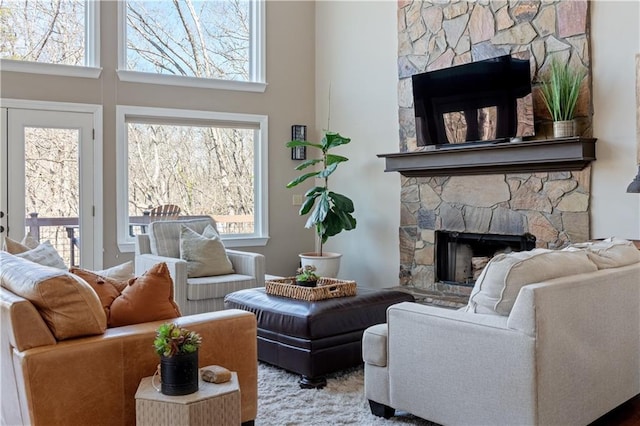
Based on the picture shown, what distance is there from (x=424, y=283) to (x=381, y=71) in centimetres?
215

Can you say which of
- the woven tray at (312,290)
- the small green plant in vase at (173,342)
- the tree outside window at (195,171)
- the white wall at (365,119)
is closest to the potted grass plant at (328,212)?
the white wall at (365,119)

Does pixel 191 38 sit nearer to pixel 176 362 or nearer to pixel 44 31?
pixel 44 31

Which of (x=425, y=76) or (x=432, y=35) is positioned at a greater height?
(x=432, y=35)

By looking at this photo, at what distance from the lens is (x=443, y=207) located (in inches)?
206

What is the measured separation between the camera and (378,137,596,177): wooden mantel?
414cm

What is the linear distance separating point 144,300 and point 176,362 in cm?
43

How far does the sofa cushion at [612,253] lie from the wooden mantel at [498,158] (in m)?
1.34

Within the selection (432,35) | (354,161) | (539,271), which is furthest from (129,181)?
(539,271)

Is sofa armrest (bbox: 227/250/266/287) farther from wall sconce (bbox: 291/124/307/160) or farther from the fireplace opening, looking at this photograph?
wall sconce (bbox: 291/124/307/160)

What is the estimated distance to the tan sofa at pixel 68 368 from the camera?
6.41 feet

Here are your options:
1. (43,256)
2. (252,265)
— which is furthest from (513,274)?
(252,265)

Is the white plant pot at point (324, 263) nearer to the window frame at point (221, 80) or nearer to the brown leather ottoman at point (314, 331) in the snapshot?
the window frame at point (221, 80)

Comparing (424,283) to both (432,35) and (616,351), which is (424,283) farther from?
(616,351)

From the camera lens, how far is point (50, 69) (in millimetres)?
5324
